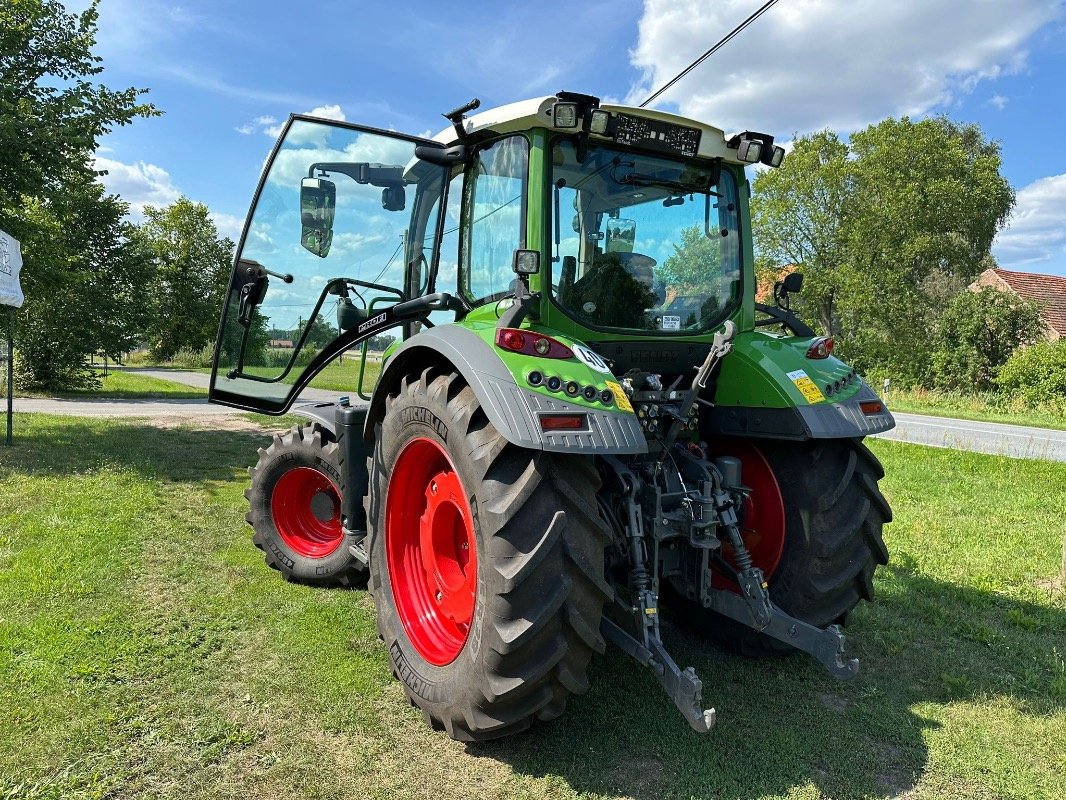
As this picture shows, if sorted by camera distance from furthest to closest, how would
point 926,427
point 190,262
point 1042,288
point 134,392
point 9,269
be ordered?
point 190,262
point 1042,288
point 134,392
point 926,427
point 9,269

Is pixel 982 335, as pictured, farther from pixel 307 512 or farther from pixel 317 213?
pixel 317 213

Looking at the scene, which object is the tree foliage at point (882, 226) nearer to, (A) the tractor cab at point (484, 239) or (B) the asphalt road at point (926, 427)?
(B) the asphalt road at point (926, 427)

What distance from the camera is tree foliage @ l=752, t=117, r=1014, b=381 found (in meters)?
29.2

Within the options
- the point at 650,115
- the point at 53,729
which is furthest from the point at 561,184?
the point at 53,729

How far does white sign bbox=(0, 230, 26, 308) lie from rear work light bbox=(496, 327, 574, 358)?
738cm

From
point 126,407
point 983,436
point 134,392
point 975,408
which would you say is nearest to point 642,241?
point 983,436

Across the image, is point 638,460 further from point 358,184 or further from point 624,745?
point 358,184

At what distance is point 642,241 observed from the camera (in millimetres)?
3303

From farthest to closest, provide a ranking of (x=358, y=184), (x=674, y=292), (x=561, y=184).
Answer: (x=358, y=184) → (x=674, y=292) → (x=561, y=184)

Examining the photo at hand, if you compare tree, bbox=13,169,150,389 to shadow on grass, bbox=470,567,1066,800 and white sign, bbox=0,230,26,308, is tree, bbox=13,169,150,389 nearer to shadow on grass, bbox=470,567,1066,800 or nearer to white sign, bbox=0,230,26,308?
white sign, bbox=0,230,26,308

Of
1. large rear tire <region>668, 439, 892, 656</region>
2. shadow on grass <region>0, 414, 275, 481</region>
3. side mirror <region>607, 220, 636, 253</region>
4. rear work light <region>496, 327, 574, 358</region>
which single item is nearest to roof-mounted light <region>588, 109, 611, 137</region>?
side mirror <region>607, 220, 636, 253</region>

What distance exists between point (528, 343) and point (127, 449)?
7.82 m

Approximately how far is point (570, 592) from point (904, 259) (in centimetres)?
3241

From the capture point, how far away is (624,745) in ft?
8.72
